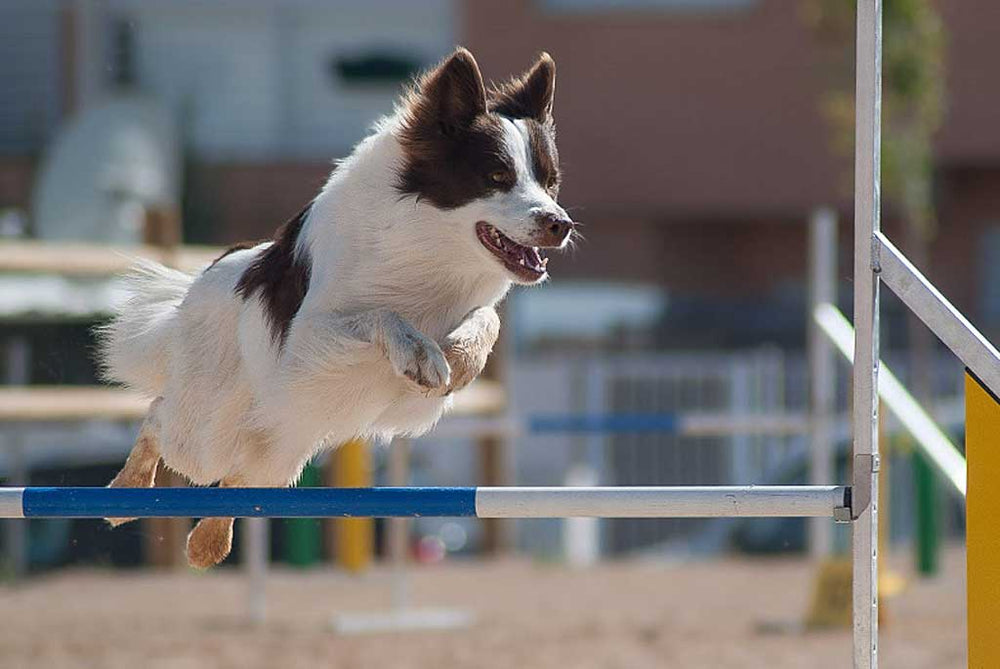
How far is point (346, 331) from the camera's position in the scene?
3936mm

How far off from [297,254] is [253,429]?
0.47 metres

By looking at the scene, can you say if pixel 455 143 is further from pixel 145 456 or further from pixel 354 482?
pixel 354 482

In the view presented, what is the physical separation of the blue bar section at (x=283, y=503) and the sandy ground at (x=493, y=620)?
4.15m

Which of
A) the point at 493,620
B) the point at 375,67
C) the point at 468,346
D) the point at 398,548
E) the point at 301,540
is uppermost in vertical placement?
the point at 468,346

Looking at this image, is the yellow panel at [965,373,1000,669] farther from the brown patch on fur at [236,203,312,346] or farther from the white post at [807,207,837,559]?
the white post at [807,207,837,559]

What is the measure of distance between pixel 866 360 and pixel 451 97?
1.24 m

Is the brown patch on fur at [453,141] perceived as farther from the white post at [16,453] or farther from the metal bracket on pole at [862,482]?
the white post at [16,453]

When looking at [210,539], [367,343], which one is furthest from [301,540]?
[367,343]

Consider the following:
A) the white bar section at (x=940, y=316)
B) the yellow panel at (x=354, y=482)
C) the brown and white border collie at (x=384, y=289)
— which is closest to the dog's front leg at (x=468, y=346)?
the brown and white border collie at (x=384, y=289)

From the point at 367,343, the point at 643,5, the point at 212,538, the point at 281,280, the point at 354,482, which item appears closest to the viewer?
the point at 367,343

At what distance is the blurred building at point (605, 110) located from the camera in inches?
664

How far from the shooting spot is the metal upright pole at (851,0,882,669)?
134 inches

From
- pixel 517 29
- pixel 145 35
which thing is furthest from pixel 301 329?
pixel 145 35

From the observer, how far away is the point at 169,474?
8.03 meters
